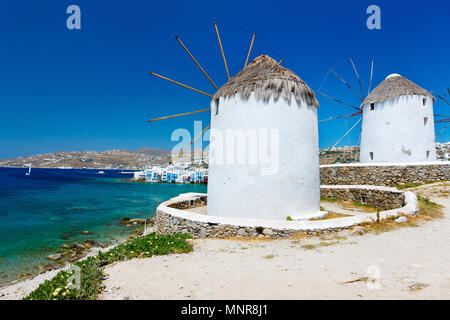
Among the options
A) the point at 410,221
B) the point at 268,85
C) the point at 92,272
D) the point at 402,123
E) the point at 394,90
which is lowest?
the point at 92,272

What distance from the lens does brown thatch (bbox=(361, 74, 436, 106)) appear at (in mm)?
15336

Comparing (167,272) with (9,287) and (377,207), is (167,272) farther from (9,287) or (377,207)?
(377,207)

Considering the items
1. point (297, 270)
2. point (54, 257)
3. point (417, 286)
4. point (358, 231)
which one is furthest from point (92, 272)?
point (54, 257)

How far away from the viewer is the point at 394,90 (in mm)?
15672

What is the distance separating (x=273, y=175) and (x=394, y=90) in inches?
514

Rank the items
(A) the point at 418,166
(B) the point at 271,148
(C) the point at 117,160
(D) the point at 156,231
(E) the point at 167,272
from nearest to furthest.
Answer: (E) the point at 167,272
(B) the point at 271,148
(D) the point at 156,231
(A) the point at 418,166
(C) the point at 117,160

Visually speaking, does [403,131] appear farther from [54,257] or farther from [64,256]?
[54,257]

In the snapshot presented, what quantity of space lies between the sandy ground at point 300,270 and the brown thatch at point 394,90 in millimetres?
12221

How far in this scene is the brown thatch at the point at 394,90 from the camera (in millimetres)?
15336

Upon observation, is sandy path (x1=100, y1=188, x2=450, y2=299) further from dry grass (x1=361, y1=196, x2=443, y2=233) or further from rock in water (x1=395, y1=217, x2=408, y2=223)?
rock in water (x1=395, y1=217, x2=408, y2=223)

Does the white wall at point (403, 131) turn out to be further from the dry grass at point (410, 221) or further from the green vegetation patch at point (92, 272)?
the green vegetation patch at point (92, 272)

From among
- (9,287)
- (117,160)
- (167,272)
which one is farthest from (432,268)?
(117,160)

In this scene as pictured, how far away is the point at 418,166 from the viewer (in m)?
12.7

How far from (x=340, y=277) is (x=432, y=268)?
4.72 feet
